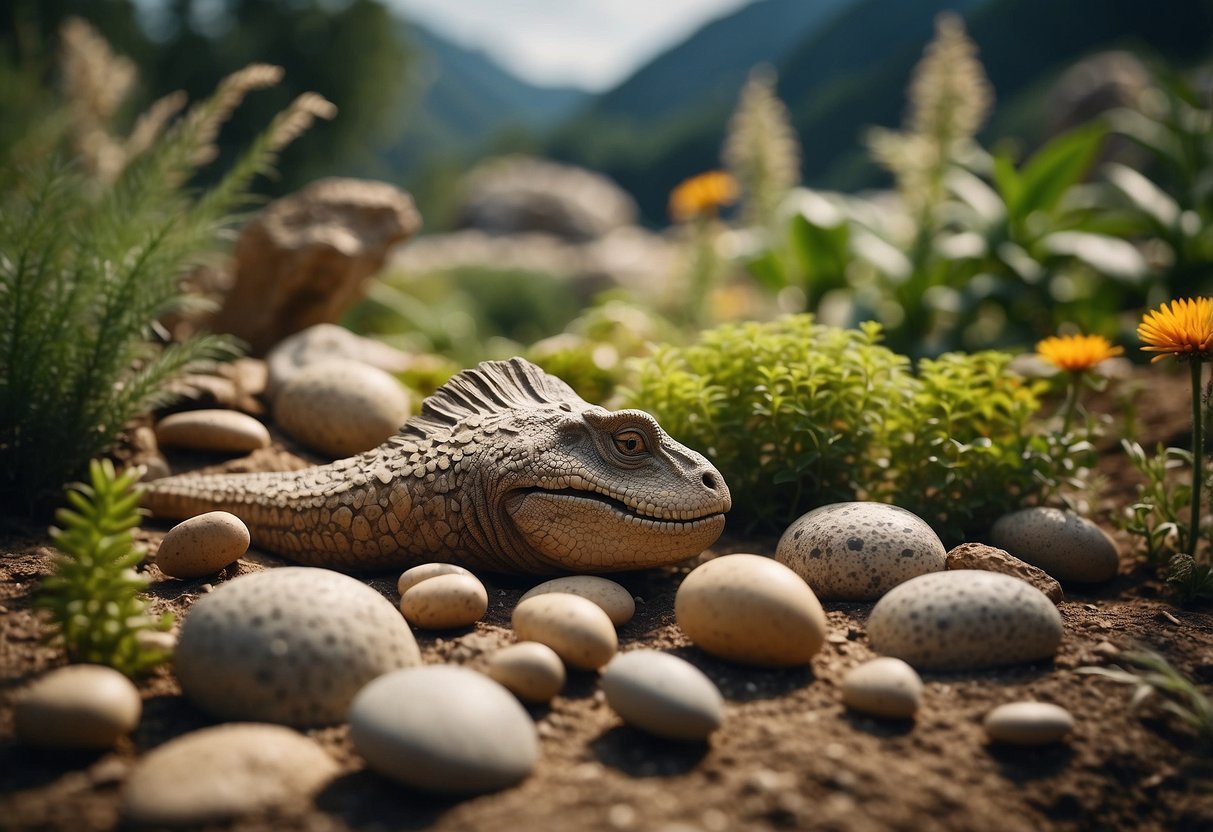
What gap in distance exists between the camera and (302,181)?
17.0 meters

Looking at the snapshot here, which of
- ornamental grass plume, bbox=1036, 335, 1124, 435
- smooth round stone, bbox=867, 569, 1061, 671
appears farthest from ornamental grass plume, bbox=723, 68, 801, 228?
smooth round stone, bbox=867, 569, 1061, 671

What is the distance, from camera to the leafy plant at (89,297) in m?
3.68

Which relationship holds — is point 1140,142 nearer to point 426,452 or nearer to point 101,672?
point 426,452

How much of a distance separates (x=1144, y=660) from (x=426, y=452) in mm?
2556

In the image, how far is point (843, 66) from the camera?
27.3 metres

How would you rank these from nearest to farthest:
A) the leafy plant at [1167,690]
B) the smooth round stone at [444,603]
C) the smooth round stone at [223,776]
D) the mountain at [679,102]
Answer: the smooth round stone at [223,776] → the leafy plant at [1167,690] → the smooth round stone at [444,603] → the mountain at [679,102]

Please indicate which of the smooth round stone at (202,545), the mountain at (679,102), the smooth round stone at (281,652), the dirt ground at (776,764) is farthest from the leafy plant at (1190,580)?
the mountain at (679,102)

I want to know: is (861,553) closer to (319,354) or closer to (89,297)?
(319,354)

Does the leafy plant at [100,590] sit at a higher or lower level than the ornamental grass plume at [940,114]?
lower

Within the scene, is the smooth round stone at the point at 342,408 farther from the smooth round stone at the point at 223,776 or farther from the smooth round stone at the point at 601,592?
the smooth round stone at the point at 223,776

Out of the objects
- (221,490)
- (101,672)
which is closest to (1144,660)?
(101,672)

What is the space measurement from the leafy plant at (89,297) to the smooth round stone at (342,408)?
0.51 meters

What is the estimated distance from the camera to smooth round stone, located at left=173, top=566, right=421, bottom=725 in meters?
2.39

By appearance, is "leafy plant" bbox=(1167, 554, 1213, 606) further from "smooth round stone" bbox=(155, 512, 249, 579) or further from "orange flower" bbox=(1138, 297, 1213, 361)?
"smooth round stone" bbox=(155, 512, 249, 579)
